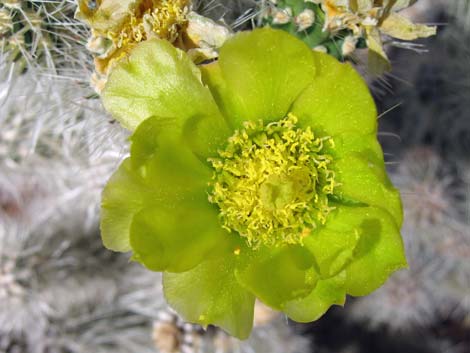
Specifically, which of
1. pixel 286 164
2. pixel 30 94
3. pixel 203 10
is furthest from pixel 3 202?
pixel 286 164

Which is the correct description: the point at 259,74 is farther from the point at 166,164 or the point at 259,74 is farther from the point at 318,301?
the point at 318,301

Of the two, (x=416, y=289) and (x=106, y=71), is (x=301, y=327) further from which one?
(x=106, y=71)

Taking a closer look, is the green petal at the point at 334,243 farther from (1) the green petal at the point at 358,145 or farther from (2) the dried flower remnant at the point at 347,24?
(2) the dried flower remnant at the point at 347,24

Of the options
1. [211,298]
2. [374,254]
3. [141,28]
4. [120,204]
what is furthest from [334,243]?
[141,28]

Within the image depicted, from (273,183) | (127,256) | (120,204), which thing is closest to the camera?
(120,204)

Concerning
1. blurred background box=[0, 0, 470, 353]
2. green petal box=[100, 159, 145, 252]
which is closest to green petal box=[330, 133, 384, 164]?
green petal box=[100, 159, 145, 252]

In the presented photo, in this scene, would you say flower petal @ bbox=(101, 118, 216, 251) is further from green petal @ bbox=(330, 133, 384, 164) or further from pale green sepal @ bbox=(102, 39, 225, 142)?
green petal @ bbox=(330, 133, 384, 164)
